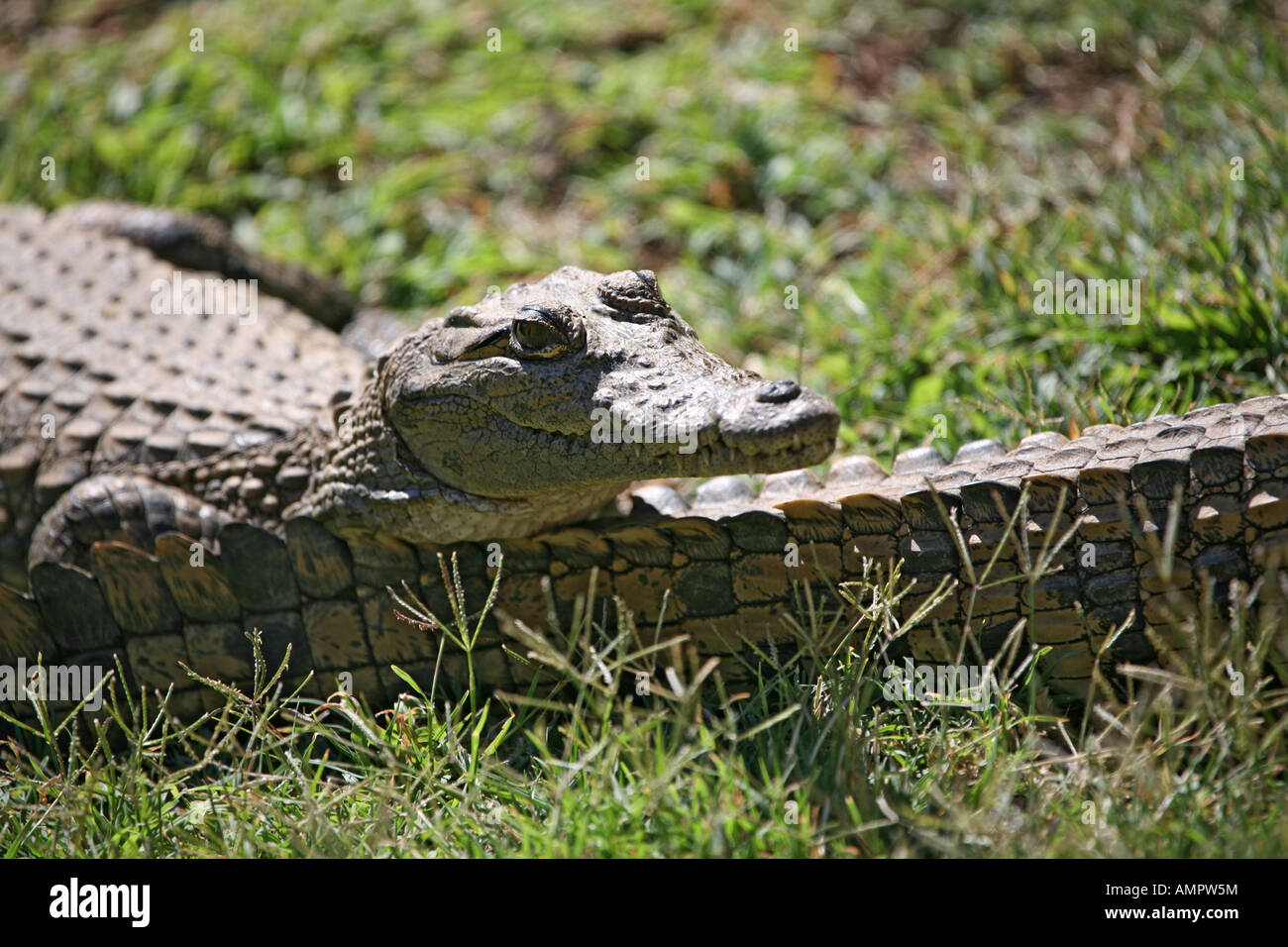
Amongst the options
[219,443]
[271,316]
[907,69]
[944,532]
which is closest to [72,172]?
[271,316]

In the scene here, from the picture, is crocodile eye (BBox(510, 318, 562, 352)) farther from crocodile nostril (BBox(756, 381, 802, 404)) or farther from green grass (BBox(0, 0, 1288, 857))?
green grass (BBox(0, 0, 1288, 857))

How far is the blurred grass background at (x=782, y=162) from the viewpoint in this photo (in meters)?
4.00

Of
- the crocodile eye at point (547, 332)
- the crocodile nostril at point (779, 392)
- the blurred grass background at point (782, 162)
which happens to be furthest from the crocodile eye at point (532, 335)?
the blurred grass background at point (782, 162)

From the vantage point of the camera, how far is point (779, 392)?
249cm

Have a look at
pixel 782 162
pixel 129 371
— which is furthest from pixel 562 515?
pixel 782 162

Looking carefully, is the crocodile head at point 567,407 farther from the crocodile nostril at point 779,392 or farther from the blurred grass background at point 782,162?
the blurred grass background at point 782,162

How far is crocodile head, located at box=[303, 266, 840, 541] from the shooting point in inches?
99.0

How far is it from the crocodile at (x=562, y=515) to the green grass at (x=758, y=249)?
7.9 inches

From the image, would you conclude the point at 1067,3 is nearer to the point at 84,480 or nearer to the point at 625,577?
the point at 625,577

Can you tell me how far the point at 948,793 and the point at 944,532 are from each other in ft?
2.17

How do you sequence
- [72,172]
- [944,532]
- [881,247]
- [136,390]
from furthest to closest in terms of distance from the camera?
[72,172]
[881,247]
[136,390]
[944,532]

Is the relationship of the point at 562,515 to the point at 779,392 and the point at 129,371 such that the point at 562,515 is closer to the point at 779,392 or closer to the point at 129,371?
the point at 779,392

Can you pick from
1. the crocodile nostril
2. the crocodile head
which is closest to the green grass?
the crocodile head

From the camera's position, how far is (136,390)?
374 cm
